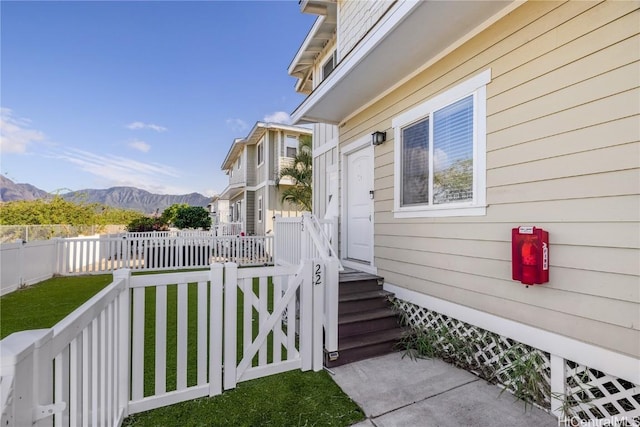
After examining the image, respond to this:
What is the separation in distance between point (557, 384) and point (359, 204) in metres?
3.55

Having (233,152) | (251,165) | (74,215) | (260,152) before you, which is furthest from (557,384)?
(233,152)

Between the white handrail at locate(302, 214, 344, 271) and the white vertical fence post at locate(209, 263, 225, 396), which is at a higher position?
the white handrail at locate(302, 214, 344, 271)

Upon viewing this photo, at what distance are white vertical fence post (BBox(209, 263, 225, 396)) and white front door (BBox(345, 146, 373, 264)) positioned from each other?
9.21 feet

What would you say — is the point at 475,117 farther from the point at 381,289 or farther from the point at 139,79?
→ the point at 139,79

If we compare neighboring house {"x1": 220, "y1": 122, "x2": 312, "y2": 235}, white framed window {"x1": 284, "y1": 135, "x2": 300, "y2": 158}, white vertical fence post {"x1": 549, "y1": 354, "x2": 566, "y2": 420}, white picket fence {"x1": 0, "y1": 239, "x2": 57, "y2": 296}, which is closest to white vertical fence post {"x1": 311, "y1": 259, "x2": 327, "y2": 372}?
white vertical fence post {"x1": 549, "y1": 354, "x2": 566, "y2": 420}

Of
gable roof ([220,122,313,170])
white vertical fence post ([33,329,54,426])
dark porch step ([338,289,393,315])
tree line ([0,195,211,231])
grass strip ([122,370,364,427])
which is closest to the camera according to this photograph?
white vertical fence post ([33,329,54,426])

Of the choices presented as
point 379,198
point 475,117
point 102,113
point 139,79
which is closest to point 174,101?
point 139,79

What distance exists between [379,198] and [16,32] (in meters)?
13.0

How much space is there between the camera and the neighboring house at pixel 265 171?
1348cm

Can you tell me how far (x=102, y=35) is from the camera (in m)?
10.8

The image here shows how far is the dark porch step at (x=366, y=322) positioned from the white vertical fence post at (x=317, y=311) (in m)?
0.40

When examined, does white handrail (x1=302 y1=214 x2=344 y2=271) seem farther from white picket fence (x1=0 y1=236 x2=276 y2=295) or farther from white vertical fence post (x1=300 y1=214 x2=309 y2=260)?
white picket fence (x1=0 y1=236 x2=276 y2=295)

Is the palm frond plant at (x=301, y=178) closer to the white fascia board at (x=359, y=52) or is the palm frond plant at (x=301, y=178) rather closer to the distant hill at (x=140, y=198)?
the white fascia board at (x=359, y=52)

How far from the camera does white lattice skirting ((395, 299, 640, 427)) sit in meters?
2.09
